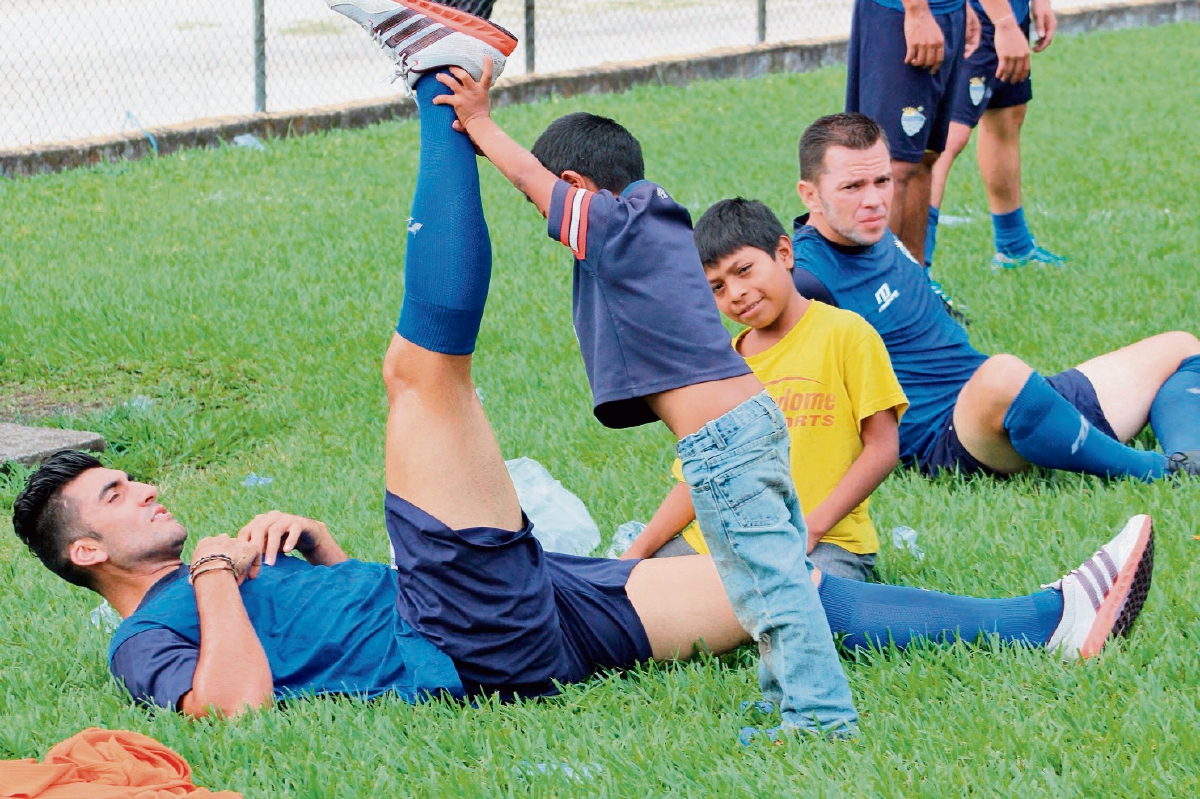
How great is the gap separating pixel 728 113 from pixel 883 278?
7.32m

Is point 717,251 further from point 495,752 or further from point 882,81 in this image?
point 882,81

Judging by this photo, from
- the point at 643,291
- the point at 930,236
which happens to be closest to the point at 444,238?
the point at 643,291

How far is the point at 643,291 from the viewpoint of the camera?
2.64 metres

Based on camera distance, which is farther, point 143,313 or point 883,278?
point 143,313

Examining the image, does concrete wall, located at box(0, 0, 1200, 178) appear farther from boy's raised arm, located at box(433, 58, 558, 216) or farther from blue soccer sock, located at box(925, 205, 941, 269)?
boy's raised arm, located at box(433, 58, 558, 216)

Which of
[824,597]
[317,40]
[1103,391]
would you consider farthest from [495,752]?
[317,40]

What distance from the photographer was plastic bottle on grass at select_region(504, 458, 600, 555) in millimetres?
4086

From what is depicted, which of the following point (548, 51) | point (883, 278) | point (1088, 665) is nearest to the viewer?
point (1088, 665)

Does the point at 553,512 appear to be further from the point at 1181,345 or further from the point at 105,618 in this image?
the point at 1181,345

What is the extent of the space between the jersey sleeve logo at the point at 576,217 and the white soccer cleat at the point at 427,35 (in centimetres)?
37

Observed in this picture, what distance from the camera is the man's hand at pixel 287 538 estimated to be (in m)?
3.40

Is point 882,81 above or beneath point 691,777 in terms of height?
above

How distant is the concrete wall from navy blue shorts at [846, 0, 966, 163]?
616 centimetres

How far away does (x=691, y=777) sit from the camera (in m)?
2.67
